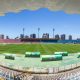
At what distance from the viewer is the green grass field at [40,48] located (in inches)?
182

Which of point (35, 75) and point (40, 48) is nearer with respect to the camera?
point (35, 75)

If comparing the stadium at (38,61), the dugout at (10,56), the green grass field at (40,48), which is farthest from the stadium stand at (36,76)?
the green grass field at (40,48)

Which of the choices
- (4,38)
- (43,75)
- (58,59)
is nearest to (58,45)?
(58,59)

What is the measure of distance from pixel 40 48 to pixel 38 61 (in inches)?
9.7

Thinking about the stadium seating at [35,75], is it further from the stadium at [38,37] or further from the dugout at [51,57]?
the dugout at [51,57]

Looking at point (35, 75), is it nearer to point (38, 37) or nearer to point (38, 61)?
point (38, 61)

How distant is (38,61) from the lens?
456cm

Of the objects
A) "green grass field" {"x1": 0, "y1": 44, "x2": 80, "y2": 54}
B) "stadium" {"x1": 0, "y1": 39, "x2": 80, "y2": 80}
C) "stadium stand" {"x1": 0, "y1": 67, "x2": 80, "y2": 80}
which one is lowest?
"stadium stand" {"x1": 0, "y1": 67, "x2": 80, "y2": 80}

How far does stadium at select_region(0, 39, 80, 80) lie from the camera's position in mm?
4508

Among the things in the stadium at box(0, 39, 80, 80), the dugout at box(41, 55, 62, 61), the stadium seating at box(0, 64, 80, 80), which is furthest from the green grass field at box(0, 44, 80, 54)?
the stadium seating at box(0, 64, 80, 80)

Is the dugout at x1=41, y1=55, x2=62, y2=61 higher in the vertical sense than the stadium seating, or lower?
higher

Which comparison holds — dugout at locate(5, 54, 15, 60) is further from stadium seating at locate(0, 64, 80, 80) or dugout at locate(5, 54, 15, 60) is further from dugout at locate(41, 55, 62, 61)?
dugout at locate(41, 55, 62, 61)

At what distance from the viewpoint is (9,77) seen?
4.58 meters

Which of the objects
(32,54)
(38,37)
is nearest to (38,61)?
(32,54)
